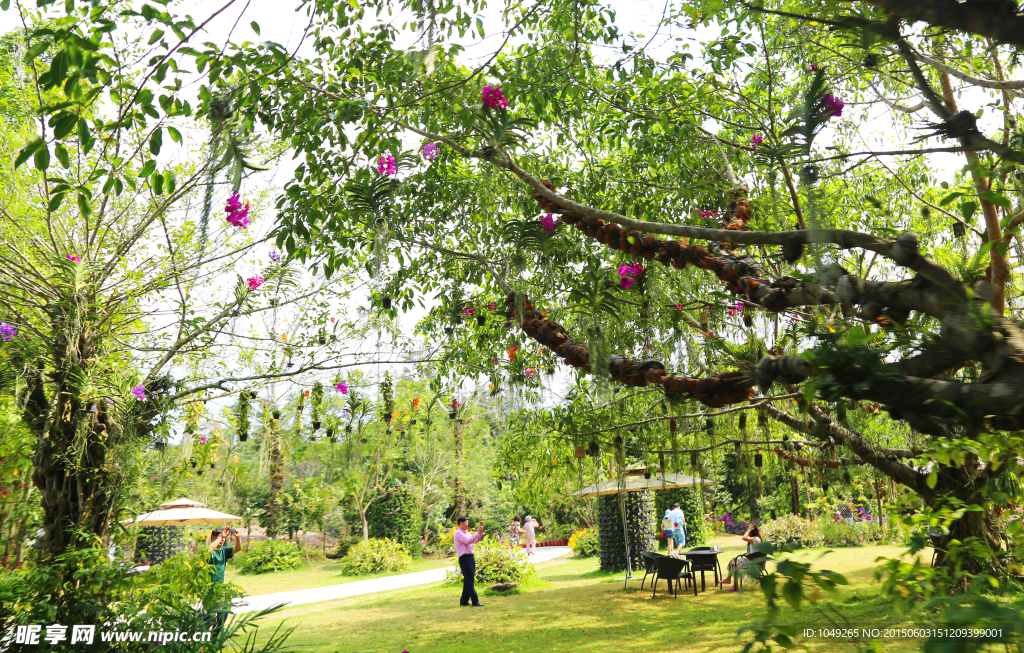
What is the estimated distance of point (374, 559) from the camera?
1396cm

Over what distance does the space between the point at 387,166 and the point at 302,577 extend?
12.3 meters

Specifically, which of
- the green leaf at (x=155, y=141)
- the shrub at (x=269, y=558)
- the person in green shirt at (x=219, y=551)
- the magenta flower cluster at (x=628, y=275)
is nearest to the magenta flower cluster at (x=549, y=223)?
the magenta flower cluster at (x=628, y=275)

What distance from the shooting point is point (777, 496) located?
1617 cm

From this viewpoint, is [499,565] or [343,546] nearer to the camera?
[499,565]

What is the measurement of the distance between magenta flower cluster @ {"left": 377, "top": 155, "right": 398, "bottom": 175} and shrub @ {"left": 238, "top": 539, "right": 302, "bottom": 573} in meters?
13.9

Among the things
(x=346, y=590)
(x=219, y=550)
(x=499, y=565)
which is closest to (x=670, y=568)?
(x=499, y=565)

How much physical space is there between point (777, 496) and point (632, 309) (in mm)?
14080

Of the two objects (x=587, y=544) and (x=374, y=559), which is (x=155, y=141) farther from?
(x=587, y=544)

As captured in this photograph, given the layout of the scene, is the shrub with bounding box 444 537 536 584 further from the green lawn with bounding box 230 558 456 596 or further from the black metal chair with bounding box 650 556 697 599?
the green lawn with bounding box 230 558 456 596

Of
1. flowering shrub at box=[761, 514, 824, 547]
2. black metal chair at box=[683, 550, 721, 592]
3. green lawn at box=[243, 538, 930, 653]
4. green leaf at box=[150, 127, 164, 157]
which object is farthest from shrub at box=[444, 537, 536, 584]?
Answer: green leaf at box=[150, 127, 164, 157]

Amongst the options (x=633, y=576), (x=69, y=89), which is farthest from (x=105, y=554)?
(x=633, y=576)

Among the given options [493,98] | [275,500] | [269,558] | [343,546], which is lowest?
[343,546]

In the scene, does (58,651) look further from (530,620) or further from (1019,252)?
(1019,252)

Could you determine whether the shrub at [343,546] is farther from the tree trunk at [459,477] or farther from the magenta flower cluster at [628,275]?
the magenta flower cluster at [628,275]
